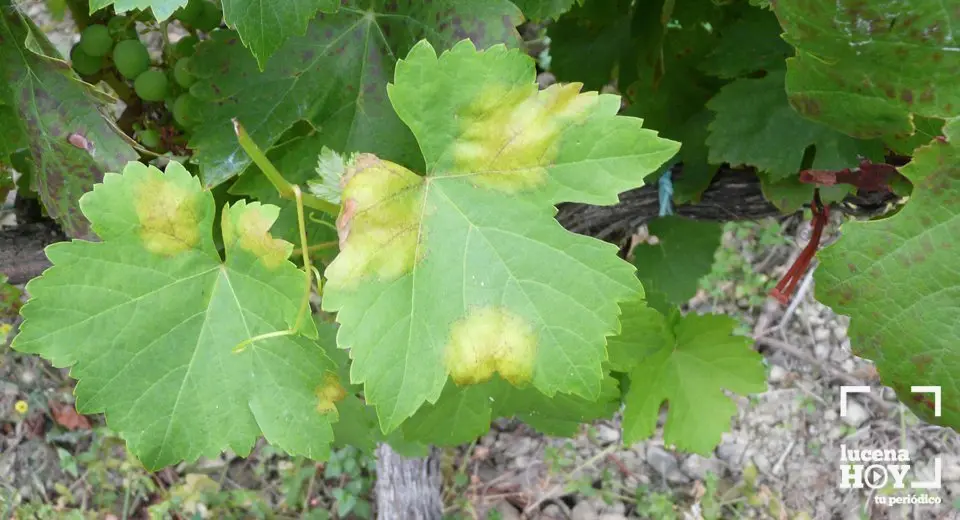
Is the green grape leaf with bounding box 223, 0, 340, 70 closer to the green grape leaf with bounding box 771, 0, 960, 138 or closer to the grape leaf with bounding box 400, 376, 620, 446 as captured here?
the green grape leaf with bounding box 771, 0, 960, 138

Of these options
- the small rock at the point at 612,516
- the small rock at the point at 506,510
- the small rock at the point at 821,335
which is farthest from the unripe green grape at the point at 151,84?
the small rock at the point at 821,335

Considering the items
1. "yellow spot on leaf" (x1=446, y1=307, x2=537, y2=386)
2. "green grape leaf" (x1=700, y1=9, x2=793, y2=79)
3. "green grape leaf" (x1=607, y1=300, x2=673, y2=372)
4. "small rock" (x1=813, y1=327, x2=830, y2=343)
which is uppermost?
"green grape leaf" (x1=700, y1=9, x2=793, y2=79)

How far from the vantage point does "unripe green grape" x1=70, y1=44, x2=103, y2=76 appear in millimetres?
1117

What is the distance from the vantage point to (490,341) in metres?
0.82

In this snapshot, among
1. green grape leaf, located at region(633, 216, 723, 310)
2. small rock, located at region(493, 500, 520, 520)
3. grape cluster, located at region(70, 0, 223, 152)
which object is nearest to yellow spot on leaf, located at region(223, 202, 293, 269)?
grape cluster, located at region(70, 0, 223, 152)

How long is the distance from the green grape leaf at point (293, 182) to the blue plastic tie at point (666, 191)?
2.37 feet

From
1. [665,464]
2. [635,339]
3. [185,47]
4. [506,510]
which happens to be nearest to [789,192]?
[635,339]

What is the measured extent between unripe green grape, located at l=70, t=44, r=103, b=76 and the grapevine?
0.03m

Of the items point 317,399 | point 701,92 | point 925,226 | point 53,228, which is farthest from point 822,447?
point 53,228

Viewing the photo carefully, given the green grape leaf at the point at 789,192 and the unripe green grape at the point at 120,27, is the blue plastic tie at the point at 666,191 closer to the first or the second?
the green grape leaf at the point at 789,192

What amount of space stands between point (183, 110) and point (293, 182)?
19cm

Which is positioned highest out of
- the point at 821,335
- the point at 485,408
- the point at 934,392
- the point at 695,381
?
the point at 934,392

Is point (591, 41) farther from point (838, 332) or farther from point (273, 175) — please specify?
point (838, 332)

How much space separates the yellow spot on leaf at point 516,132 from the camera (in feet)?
2.70
